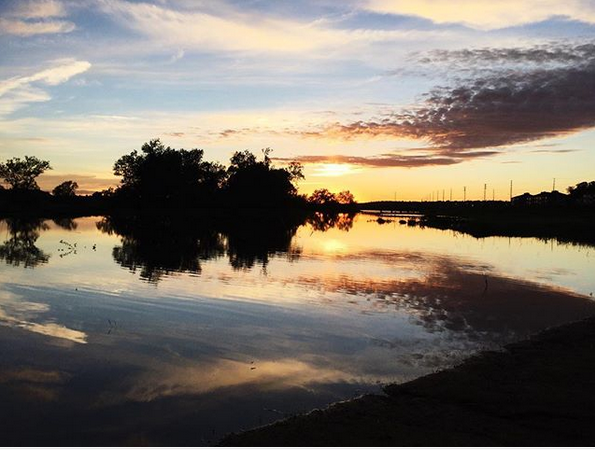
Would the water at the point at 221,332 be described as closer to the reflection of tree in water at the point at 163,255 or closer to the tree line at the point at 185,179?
the reflection of tree in water at the point at 163,255

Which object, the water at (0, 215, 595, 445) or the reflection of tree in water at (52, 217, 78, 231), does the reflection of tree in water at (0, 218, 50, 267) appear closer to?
the water at (0, 215, 595, 445)

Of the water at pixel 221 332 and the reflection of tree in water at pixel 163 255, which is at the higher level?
the reflection of tree in water at pixel 163 255

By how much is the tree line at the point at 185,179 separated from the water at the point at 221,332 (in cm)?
11584

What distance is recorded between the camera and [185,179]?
153750 mm

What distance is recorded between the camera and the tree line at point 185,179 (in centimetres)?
14938

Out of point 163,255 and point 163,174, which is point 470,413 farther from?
point 163,174

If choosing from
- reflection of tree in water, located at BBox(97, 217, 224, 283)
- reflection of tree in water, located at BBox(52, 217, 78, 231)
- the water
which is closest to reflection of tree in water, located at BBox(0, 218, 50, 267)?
the water

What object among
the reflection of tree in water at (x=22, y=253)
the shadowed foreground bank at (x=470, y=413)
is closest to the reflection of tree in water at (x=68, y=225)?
the reflection of tree in water at (x=22, y=253)

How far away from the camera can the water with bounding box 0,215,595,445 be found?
10.5 m

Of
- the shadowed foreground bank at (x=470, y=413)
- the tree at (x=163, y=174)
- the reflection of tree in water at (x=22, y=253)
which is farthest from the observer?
the tree at (x=163, y=174)

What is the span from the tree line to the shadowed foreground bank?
468ft

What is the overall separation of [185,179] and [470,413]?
491 feet

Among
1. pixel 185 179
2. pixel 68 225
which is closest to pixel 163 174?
pixel 185 179

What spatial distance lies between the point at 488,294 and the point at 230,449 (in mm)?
20255
